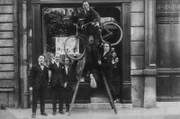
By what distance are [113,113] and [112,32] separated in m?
3.12

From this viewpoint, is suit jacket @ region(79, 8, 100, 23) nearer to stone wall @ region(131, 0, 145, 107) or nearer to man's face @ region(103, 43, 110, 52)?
man's face @ region(103, 43, 110, 52)

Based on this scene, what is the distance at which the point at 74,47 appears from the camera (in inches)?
546

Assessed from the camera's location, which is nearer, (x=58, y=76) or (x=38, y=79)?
(x=38, y=79)

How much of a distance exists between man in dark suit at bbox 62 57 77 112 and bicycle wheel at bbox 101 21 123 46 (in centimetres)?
151

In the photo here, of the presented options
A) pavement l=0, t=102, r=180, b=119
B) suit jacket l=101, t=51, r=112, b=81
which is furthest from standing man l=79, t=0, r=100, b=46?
pavement l=0, t=102, r=180, b=119

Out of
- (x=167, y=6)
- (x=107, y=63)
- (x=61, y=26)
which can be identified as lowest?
(x=107, y=63)

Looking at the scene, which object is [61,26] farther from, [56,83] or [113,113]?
[113,113]

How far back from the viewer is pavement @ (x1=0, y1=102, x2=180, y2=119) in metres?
12.3

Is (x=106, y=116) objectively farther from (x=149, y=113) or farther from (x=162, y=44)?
(x=162, y=44)

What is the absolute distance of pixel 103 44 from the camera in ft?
42.3

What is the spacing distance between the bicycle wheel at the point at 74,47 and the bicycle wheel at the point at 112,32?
830mm

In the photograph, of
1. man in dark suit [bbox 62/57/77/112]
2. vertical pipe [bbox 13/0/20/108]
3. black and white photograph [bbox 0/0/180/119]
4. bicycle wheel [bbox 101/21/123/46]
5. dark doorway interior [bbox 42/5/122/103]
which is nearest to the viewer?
man in dark suit [bbox 62/57/77/112]

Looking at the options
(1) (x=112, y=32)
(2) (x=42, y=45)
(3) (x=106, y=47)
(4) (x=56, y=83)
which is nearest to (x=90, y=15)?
(3) (x=106, y=47)

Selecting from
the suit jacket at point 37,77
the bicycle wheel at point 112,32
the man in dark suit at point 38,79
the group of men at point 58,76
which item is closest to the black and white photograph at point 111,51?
the bicycle wheel at point 112,32
